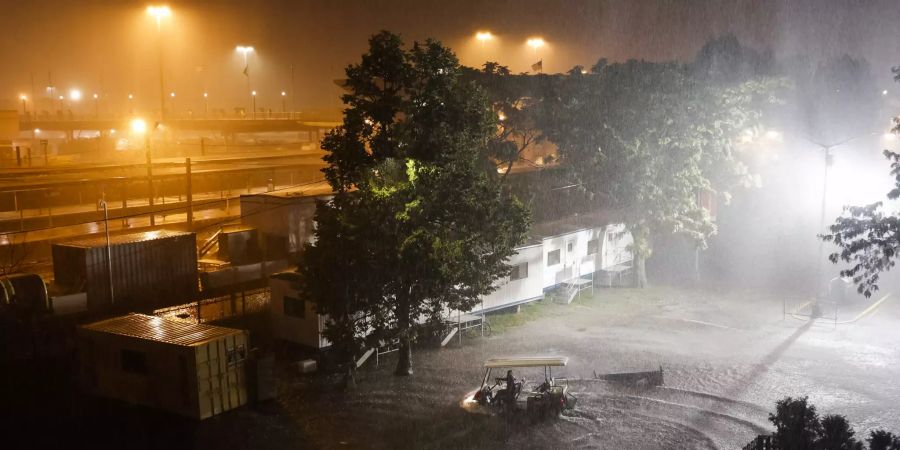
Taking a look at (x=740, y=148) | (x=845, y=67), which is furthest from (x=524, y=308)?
(x=845, y=67)

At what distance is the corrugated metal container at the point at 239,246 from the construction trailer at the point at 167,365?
11.3m

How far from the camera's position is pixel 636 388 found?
20.7 meters

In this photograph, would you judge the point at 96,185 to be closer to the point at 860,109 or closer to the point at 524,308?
the point at 524,308

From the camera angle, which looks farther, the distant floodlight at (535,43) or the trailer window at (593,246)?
the distant floodlight at (535,43)

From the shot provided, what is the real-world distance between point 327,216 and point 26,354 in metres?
10.6

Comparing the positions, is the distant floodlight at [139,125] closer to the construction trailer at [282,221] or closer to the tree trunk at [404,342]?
the construction trailer at [282,221]

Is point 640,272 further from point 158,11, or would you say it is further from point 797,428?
point 158,11

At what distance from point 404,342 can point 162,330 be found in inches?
276

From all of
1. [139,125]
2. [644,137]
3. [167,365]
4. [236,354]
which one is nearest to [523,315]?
[644,137]

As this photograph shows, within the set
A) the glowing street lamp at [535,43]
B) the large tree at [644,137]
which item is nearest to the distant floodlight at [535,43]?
the glowing street lamp at [535,43]

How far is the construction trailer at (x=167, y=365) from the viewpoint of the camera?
17844 millimetres

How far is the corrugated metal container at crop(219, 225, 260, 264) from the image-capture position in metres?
31.2

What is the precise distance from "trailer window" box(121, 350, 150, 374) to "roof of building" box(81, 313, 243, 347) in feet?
1.60

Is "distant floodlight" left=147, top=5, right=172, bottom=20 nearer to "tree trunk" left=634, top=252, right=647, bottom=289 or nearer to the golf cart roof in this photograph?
the golf cart roof
